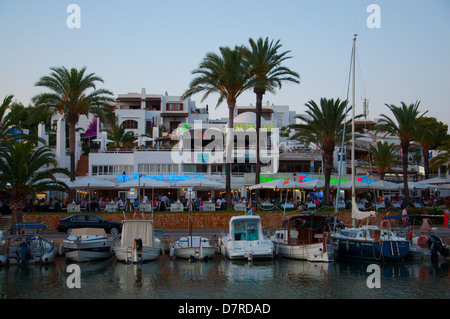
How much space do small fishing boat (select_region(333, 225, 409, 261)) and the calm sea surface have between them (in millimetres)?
567

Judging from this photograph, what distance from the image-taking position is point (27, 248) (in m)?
27.8

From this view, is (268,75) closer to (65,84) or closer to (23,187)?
(65,84)

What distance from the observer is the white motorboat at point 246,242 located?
2866 centimetres

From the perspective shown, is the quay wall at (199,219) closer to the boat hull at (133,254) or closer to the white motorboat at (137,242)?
the white motorboat at (137,242)

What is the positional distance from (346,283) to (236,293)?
5.59 metres

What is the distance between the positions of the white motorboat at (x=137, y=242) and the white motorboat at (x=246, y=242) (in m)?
4.22

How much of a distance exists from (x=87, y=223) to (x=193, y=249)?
871 centimetres

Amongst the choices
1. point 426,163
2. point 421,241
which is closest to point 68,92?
point 421,241

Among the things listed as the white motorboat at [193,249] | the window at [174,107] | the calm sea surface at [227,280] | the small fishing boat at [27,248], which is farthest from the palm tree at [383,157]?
the window at [174,107]

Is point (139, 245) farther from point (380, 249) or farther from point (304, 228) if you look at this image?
point (380, 249)

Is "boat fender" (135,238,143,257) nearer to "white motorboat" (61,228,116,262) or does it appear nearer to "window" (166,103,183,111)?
"white motorboat" (61,228,116,262)

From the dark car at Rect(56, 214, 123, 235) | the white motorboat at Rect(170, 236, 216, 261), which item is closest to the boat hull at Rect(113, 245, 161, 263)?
the white motorboat at Rect(170, 236, 216, 261)

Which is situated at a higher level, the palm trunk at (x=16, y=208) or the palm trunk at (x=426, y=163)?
the palm trunk at (x=426, y=163)

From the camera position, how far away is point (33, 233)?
29281 mm
